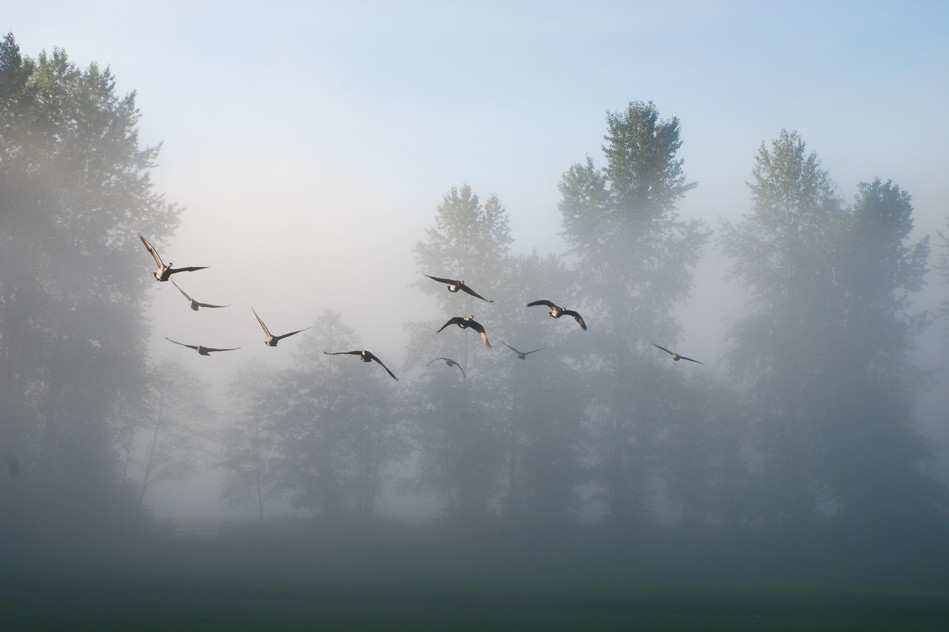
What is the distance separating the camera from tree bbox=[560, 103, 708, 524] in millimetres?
48250

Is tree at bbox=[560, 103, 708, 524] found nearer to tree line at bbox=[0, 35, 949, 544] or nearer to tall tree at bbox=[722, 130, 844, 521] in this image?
tree line at bbox=[0, 35, 949, 544]

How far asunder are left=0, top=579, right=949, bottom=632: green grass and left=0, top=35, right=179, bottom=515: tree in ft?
37.6

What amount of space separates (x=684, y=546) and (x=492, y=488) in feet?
37.7

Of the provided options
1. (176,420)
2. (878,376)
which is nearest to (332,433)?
(176,420)

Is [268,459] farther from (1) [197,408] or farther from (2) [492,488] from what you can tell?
(2) [492,488]

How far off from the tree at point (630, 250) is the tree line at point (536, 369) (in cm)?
14

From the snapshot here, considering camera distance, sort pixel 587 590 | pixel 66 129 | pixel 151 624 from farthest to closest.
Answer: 1. pixel 66 129
2. pixel 587 590
3. pixel 151 624

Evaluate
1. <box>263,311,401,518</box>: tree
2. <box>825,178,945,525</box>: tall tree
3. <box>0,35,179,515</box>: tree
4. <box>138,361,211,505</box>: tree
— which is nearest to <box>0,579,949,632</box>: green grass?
<box>0,35,179,515</box>: tree

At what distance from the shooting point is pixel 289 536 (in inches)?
1645

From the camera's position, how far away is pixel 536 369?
4725 centimetres

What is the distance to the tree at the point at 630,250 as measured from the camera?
4825 centimetres

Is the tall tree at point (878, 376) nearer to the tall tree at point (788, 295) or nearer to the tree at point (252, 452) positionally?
the tall tree at point (788, 295)

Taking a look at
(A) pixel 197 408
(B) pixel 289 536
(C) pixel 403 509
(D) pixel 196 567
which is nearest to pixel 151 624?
(D) pixel 196 567

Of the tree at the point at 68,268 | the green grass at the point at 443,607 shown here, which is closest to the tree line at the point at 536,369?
the tree at the point at 68,268
